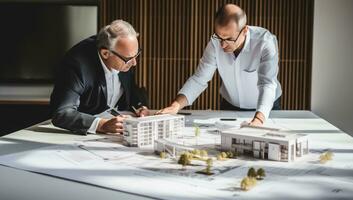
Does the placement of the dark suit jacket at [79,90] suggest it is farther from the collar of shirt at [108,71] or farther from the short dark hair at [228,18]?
the short dark hair at [228,18]

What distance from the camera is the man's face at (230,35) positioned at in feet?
10.7

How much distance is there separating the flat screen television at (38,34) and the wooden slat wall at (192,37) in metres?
0.32

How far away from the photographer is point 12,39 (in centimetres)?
594

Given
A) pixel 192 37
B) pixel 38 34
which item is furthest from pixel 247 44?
pixel 38 34

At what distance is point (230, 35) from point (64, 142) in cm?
141

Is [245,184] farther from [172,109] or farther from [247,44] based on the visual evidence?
[247,44]

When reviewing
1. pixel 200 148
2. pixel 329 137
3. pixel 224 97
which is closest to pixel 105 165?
pixel 200 148

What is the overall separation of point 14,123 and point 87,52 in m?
2.84

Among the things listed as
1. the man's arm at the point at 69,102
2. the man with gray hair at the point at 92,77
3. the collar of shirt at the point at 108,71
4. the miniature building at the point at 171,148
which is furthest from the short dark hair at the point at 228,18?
the miniature building at the point at 171,148

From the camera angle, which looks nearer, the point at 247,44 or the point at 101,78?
the point at 101,78

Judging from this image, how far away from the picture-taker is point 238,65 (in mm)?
3646

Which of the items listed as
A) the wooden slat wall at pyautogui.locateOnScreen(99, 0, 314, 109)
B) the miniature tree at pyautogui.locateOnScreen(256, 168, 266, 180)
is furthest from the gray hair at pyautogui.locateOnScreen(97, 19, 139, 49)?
the wooden slat wall at pyautogui.locateOnScreen(99, 0, 314, 109)

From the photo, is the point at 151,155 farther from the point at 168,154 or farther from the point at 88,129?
the point at 88,129

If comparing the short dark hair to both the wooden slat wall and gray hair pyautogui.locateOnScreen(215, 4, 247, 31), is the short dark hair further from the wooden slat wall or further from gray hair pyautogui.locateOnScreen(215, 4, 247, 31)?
the wooden slat wall
